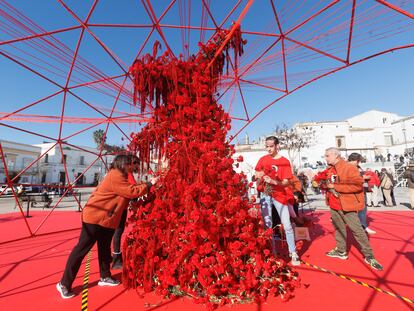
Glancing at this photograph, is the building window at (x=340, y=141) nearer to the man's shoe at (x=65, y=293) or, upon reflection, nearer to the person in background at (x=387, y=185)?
the person in background at (x=387, y=185)

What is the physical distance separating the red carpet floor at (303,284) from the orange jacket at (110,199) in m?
0.87

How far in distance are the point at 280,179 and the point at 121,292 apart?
2.66 meters

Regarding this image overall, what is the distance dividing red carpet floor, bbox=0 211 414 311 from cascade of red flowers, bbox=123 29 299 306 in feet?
0.63

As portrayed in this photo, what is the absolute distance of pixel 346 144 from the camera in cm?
4053

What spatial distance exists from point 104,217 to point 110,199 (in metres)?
0.22

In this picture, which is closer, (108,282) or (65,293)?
(65,293)

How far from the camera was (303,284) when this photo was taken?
9.12 feet

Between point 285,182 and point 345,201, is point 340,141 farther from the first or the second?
point 285,182

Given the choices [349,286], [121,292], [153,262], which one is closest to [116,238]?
[121,292]

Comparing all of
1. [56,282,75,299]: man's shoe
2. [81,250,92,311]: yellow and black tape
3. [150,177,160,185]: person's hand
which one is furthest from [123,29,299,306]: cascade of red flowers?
[56,282,75,299]: man's shoe

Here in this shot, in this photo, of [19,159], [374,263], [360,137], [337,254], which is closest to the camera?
[374,263]

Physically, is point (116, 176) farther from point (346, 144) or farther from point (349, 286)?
point (346, 144)

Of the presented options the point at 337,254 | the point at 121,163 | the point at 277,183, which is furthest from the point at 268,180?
the point at 121,163

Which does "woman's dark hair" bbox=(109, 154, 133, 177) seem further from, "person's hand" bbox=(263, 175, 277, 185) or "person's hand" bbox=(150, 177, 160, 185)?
"person's hand" bbox=(263, 175, 277, 185)
